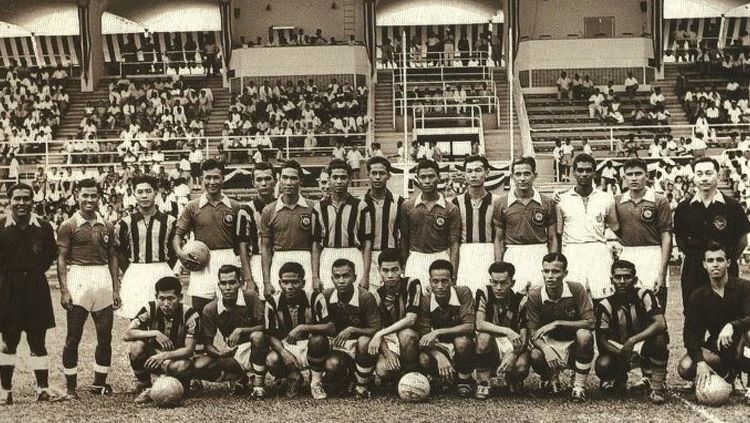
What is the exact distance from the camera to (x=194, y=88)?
29766 millimetres

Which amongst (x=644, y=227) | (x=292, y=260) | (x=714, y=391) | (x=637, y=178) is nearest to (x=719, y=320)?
(x=714, y=391)

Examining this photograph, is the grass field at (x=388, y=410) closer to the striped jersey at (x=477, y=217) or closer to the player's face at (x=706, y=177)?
the striped jersey at (x=477, y=217)

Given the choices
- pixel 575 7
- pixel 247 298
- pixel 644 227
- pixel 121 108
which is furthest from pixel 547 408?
pixel 575 7

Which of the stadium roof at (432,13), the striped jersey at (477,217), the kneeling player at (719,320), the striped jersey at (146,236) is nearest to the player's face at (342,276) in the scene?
the striped jersey at (477,217)

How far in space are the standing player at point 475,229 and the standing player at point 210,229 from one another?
184 cm

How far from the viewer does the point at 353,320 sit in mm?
7336

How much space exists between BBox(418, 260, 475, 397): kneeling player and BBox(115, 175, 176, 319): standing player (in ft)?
7.27

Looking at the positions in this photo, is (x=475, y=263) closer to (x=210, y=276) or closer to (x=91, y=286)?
(x=210, y=276)

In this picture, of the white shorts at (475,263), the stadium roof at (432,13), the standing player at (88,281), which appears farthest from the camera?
the stadium roof at (432,13)

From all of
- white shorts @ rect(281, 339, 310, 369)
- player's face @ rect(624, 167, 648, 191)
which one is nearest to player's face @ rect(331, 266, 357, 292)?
white shorts @ rect(281, 339, 310, 369)

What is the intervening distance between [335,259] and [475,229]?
4.00 feet

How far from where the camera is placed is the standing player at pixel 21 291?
7.34m

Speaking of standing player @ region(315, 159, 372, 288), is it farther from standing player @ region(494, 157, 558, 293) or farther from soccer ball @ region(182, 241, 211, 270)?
standing player @ region(494, 157, 558, 293)

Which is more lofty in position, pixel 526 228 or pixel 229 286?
pixel 526 228
